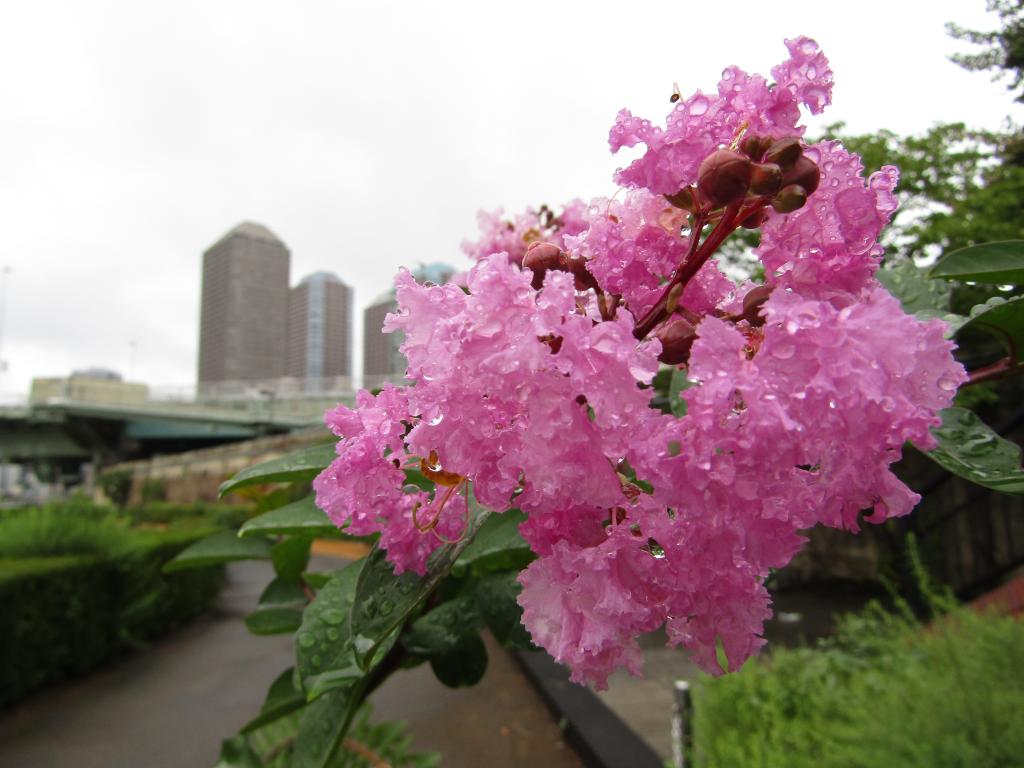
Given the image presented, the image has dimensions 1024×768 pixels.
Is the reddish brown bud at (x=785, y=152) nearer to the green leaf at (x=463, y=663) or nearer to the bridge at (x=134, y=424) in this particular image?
the green leaf at (x=463, y=663)

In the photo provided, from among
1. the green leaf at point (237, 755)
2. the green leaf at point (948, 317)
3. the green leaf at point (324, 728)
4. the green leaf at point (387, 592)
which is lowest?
the green leaf at point (237, 755)

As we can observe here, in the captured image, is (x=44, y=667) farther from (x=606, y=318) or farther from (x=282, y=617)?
(x=606, y=318)

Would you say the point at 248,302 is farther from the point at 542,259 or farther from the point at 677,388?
the point at 542,259

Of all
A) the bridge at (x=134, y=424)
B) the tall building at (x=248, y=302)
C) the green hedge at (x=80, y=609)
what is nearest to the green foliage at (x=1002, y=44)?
the green hedge at (x=80, y=609)

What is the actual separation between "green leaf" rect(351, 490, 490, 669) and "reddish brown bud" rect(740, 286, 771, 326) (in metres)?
0.32

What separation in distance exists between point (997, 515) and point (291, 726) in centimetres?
677

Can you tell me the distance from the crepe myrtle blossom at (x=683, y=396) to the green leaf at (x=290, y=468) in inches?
5.2

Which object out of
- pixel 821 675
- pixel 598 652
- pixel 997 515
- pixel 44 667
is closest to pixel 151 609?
pixel 44 667

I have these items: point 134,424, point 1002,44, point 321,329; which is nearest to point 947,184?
point 1002,44

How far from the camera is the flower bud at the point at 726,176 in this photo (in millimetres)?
538

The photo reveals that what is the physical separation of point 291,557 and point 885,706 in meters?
2.31

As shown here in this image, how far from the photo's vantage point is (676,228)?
668 millimetres

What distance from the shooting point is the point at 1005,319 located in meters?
0.71

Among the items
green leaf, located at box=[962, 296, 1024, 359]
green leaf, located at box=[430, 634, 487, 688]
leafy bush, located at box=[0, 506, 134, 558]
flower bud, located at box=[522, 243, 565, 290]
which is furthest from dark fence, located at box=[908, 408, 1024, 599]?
leafy bush, located at box=[0, 506, 134, 558]
